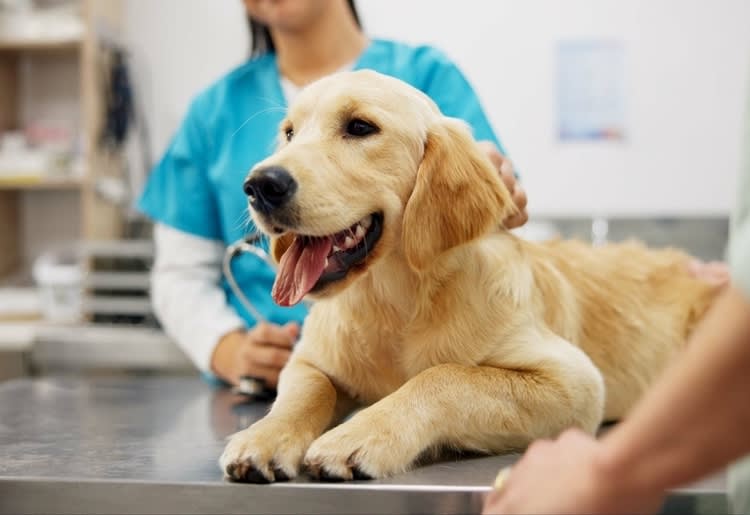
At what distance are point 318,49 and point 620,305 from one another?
720 millimetres

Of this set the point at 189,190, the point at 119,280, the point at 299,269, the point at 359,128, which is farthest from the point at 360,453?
the point at 119,280

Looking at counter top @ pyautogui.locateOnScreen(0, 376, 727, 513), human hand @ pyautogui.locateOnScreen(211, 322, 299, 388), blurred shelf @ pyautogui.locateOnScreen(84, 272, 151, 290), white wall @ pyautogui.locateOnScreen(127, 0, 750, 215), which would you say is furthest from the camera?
white wall @ pyautogui.locateOnScreen(127, 0, 750, 215)

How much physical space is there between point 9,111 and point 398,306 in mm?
2432

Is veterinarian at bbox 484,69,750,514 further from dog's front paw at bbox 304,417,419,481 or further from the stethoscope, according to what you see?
the stethoscope

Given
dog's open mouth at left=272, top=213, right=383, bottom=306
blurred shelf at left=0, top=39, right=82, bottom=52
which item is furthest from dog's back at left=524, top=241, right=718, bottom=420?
blurred shelf at left=0, top=39, right=82, bottom=52

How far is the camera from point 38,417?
3.81 feet

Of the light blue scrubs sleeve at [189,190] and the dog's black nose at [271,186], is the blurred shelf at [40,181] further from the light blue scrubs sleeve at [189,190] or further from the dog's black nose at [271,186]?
the dog's black nose at [271,186]

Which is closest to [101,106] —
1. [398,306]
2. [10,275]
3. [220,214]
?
[10,275]

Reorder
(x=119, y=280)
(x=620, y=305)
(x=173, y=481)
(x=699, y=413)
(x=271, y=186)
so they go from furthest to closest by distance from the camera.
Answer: (x=119, y=280)
(x=620, y=305)
(x=271, y=186)
(x=173, y=481)
(x=699, y=413)

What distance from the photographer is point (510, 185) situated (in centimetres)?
112

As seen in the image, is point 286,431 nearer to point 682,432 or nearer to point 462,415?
point 462,415

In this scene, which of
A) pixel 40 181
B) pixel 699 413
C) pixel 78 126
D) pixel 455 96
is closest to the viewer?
pixel 699 413

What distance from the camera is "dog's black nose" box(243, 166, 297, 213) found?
0.89m

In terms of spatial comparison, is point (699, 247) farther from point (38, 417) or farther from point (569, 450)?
point (569, 450)
